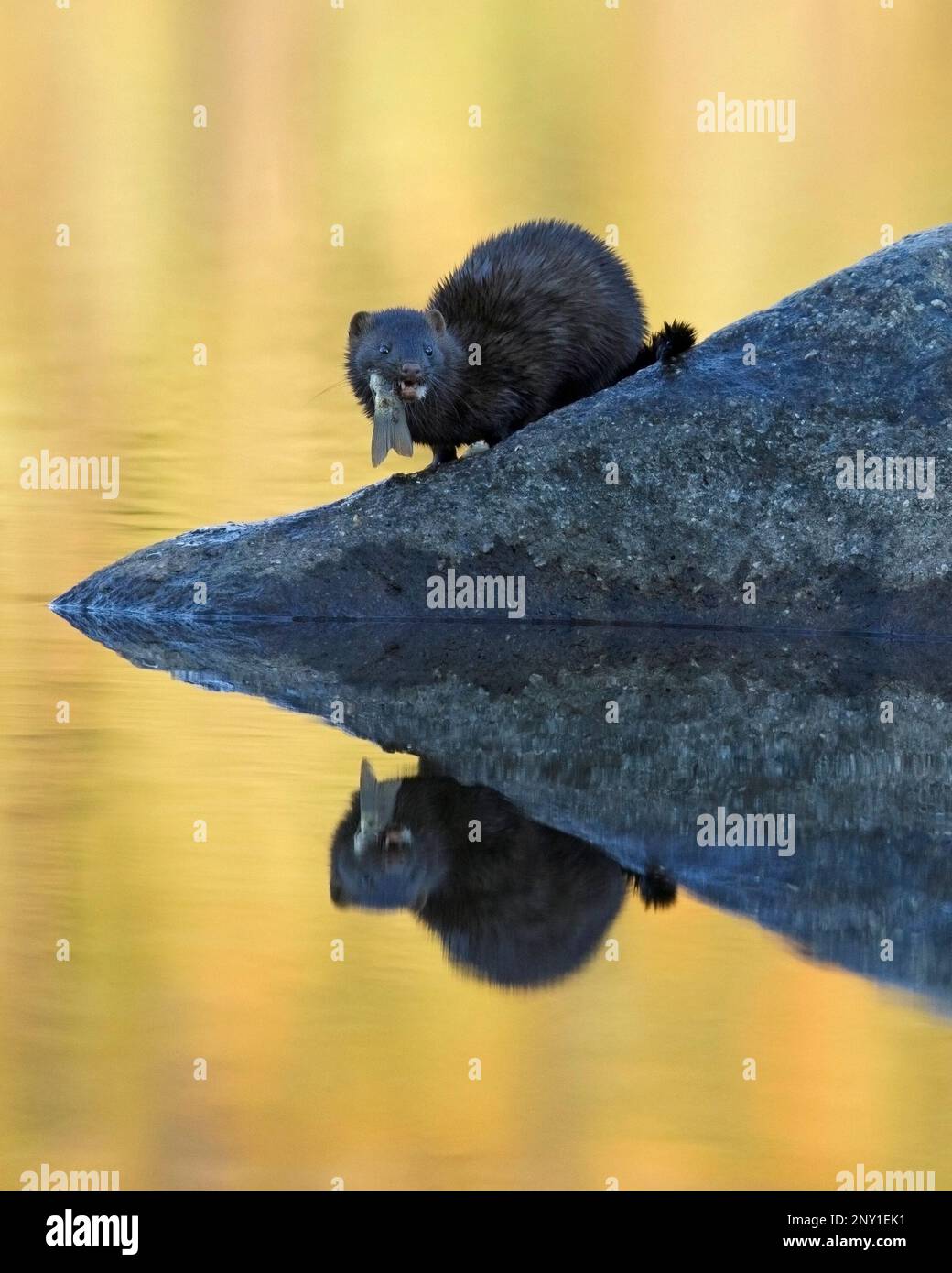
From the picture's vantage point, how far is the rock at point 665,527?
328 inches

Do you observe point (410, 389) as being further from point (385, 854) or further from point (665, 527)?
point (385, 854)

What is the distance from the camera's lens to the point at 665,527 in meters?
8.45

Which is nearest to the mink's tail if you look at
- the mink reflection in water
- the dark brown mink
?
the dark brown mink

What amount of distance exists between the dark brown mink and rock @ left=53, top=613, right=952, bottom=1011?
0.88 m

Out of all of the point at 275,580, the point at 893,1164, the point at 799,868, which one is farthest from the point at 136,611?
the point at 893,1164

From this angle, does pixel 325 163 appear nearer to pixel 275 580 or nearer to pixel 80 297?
pixel 80 297

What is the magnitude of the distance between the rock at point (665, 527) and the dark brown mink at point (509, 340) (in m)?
0.17

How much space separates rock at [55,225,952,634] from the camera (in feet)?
27.3

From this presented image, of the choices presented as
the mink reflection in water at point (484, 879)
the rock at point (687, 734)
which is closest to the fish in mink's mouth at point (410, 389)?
the rock at point (687, 734)

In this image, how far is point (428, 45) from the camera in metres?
26.8

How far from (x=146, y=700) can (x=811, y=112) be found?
768 inches

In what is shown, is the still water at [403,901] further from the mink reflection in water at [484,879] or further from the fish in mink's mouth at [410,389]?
the fish in mink's mouth at [410,389]

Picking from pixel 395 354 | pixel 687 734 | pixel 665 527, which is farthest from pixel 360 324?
pixel 687 734

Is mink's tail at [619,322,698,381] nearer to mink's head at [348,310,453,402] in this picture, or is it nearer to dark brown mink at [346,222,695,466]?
dark brown mink at [346,222,695,466]
